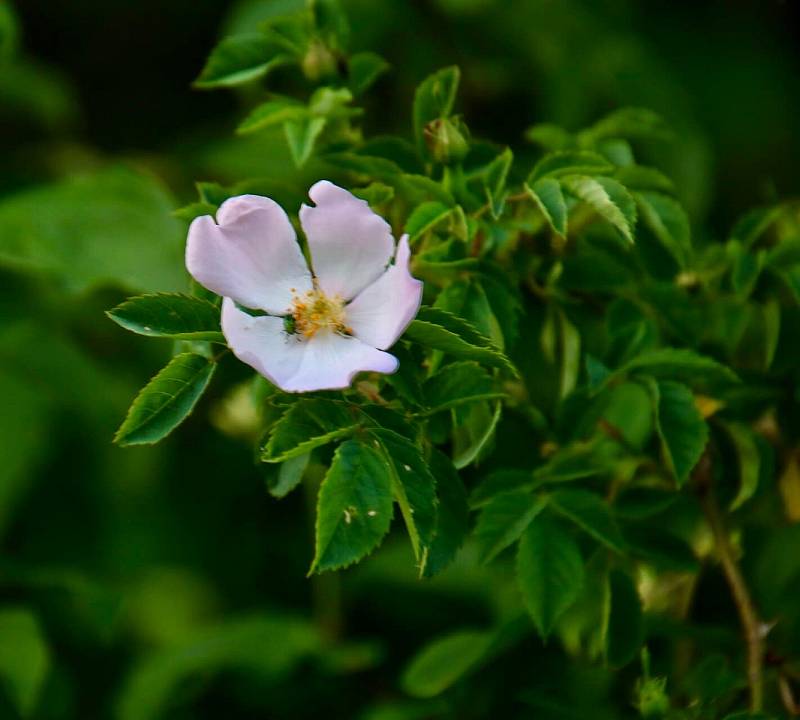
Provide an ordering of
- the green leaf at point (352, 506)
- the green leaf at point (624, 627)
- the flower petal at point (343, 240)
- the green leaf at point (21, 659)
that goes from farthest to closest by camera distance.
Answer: the green leaf at point (21, 659) < the green leaf at point (624, 627) < the flower petal at point (343, 240) < the green leaf at point (352, 506)

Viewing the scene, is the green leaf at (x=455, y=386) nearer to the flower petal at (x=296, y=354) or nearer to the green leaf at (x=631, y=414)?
the flower petal at (x=296, y=354)

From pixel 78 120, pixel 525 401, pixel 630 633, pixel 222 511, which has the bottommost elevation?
pixel 222 511

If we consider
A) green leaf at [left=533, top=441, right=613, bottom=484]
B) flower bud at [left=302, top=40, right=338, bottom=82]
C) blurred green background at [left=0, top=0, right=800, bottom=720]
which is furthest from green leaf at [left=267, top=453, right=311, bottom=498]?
blurred green background at [left=0, top=0, right=800, bottom=720]

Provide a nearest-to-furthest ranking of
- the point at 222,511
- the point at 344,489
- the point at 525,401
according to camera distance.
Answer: the point at 344,489 → the point at 525,401 → the point at 222,511

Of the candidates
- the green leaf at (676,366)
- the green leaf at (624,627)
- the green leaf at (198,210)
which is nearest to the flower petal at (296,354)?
the green leaf at (198,210)

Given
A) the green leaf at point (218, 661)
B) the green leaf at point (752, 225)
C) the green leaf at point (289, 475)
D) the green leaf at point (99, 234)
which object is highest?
the green leaf at point (752, 225)

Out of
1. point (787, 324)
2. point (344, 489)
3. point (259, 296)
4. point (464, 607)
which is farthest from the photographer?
point (464, 607)

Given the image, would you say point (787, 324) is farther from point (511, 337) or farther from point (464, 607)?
point (464, 607)

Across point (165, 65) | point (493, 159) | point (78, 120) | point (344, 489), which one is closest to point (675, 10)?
point (165, 65)
